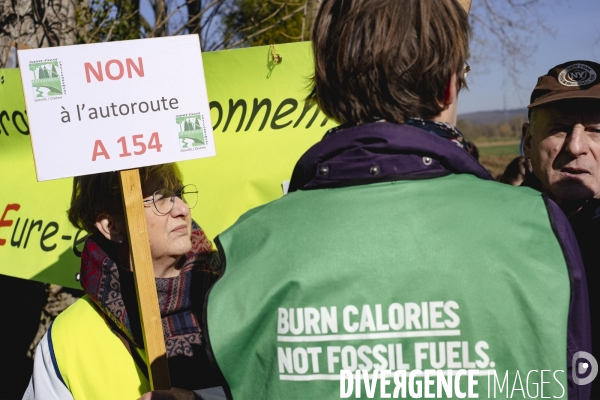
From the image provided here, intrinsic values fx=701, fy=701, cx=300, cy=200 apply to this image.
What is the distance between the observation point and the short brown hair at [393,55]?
120 cm

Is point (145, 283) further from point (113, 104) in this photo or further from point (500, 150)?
point (500, 150)

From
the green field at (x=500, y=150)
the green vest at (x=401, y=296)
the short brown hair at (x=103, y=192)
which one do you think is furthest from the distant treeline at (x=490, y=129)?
the green vest at (x=401, y=296)

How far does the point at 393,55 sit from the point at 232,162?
1.61 meters

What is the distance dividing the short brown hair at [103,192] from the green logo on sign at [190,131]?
0.30m

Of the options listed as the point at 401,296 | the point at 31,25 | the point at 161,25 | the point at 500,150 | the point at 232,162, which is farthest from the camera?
the point at 500,150

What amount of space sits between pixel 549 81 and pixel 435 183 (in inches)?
47.6

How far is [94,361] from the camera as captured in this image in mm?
1991

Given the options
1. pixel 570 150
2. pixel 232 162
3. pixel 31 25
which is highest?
pixel 31 25

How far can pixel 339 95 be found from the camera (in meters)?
1.27

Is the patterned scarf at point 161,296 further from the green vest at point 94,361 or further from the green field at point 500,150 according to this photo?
the green field at point 500,150

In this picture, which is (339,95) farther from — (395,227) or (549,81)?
(549,81)

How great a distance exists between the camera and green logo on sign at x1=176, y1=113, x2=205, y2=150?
1989mm

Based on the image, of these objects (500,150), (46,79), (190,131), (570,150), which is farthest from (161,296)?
(500,150)

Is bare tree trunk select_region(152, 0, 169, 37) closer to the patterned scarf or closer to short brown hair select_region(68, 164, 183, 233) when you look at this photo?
short brown hair select_region(68, 164, 183, 233)
